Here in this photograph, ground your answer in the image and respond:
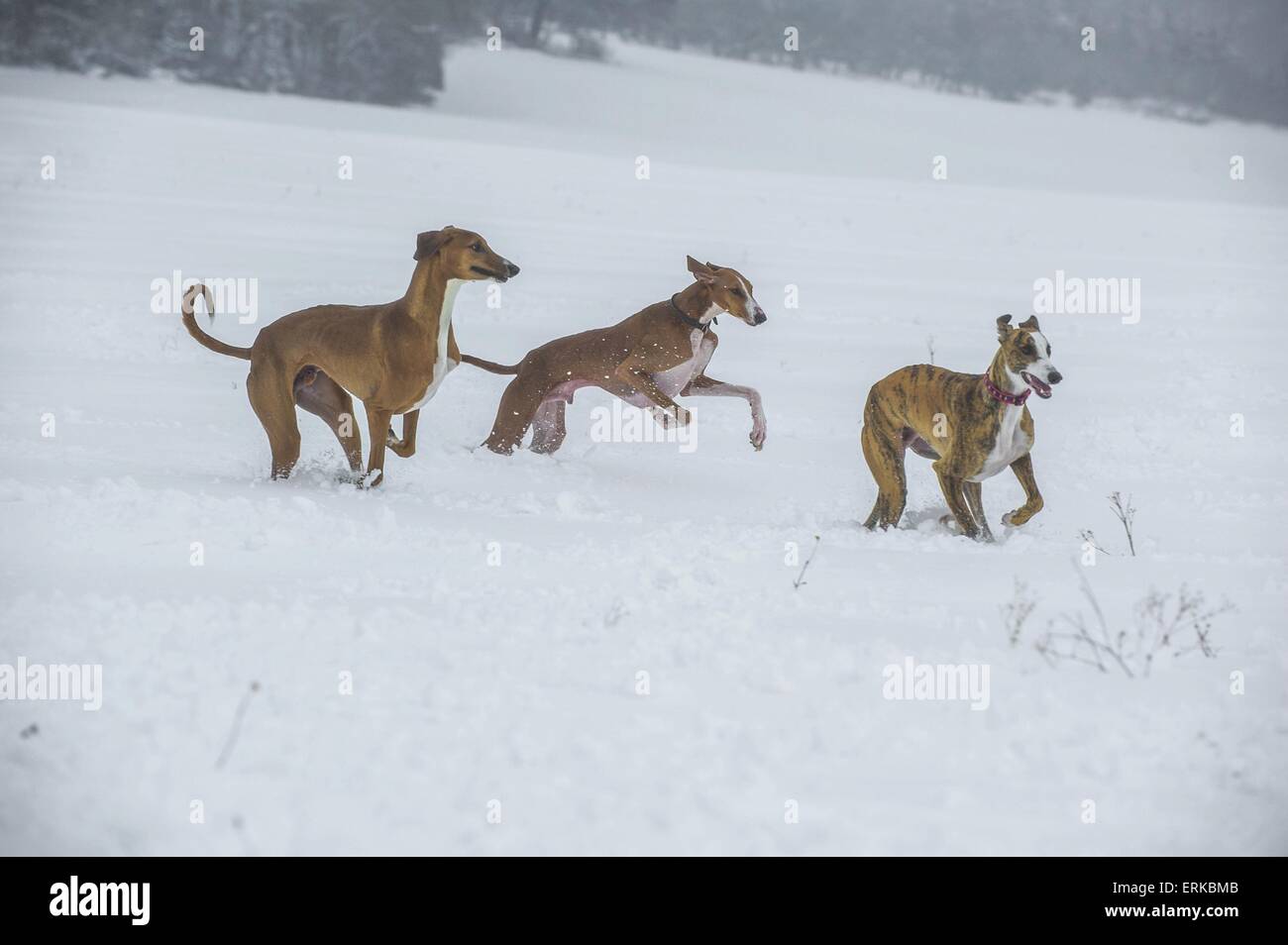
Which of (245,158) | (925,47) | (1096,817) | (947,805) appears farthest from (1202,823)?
(925,47)

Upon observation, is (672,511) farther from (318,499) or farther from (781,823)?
(781,823)

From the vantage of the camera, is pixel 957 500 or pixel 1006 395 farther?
pixel 957 500

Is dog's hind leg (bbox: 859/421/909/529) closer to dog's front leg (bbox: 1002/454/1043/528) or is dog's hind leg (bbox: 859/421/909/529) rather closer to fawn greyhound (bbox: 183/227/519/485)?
dog's front leg (bbox: 1002/454/1043/528)

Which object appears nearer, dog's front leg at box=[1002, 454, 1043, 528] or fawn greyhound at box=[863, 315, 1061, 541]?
fawn greyhound at box=[863, 315, 1061, 541]

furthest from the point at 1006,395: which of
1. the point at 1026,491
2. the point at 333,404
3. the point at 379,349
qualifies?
the point at 333,404

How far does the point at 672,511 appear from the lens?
283 inches

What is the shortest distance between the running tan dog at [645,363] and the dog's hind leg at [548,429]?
29 mm

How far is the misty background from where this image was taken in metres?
35.2

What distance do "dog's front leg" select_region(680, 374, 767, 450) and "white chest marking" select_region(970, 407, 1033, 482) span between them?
165 centimetres

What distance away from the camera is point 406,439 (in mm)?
7203

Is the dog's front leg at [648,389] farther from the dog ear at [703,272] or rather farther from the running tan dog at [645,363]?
the dog ear at [703,272]

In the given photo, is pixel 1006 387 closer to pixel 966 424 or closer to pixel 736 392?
pixel 966 424

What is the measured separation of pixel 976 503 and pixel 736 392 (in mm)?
1794

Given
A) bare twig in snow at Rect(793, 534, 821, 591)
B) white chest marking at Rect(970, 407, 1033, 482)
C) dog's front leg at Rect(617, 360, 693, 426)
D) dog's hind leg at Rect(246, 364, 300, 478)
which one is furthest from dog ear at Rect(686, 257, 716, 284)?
dog's hind leg at Rect(246, 364, 300, 478)
